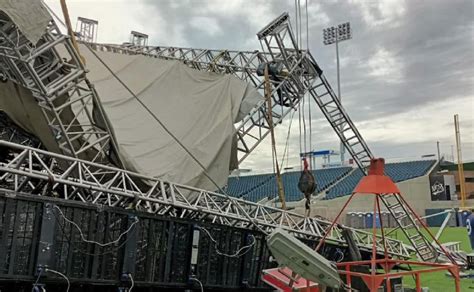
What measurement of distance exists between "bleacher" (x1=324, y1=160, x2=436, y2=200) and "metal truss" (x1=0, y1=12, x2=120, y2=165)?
1382 inches

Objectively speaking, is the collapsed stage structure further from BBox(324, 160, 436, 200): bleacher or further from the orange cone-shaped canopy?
BBox(324, 160, 436, 200): bleacher

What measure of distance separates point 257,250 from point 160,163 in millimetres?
2451

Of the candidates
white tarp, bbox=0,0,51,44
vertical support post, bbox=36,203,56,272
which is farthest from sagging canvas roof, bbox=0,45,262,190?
vertical support post, bbox=36,203,56,272

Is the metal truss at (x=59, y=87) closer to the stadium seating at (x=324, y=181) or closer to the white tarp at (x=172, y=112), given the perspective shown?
the white tarp at (x=172, y=112)

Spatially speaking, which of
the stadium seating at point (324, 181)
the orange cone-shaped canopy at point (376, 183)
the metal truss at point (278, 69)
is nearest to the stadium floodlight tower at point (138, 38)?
the metal truss at point (278, 69)

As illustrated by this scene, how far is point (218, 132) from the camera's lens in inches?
407

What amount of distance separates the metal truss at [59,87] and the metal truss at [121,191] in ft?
1.47

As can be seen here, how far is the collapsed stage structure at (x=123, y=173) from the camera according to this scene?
5.91 meters

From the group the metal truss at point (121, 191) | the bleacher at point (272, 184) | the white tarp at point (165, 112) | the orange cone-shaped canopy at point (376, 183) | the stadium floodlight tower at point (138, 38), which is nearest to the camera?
the orange cone-shaped canopy at point (376, 183)

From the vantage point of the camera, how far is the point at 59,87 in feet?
24.2

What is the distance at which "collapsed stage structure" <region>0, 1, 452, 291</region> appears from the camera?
19.4ft

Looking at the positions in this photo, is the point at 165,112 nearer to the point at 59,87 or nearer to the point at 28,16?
the point at 59,87

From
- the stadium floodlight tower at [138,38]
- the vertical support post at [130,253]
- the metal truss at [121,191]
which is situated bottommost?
the vertical support post at [130,253]

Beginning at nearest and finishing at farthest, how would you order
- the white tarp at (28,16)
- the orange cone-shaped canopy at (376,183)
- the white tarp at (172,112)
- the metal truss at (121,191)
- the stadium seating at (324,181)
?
the orange cone-shaped canopy at (376,183) < the metal truss at (121,191) < the white tarp at (28,16) < the white tarp at (172,112) < the stadium seating at (324,181)
